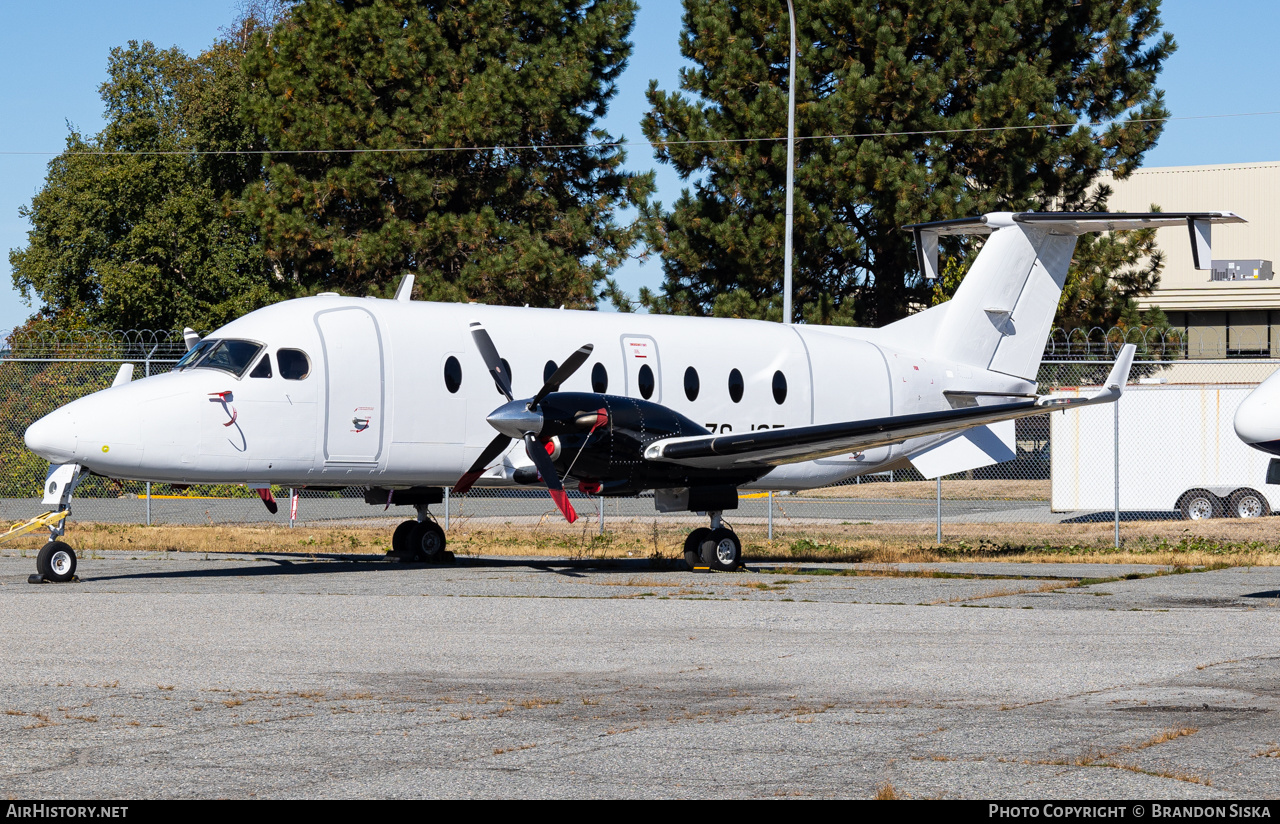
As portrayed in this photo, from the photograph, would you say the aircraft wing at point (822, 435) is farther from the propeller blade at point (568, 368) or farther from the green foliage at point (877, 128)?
the green foliage at point (877, 128)

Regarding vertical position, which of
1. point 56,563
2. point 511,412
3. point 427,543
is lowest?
point 427,543

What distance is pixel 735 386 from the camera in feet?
72.0

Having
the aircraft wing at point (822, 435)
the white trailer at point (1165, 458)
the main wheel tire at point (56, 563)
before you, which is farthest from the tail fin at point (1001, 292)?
the main wheel tire at point (56, 563)

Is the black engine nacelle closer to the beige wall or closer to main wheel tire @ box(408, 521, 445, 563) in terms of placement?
main wheel tire @ box(408, 521, 445, 563)

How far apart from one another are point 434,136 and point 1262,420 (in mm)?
32720

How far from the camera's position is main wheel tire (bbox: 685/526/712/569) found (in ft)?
66.1

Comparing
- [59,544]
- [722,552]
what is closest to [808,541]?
[722,552]

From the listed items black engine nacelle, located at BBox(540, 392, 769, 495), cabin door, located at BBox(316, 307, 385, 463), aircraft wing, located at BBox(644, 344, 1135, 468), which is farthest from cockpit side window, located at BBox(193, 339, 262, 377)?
aircraft wing, located at BBox(644, 344, 1135, 468)

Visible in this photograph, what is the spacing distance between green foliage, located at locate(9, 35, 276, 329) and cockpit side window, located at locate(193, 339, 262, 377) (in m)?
28.1

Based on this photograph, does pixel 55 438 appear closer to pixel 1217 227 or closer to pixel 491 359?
pixel 491 359

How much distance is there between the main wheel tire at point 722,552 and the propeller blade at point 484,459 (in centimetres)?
Result: 322

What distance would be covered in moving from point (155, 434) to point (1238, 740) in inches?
521

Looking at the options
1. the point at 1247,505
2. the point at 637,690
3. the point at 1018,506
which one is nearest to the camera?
the point at 637,690

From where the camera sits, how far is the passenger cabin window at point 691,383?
21359 mm
